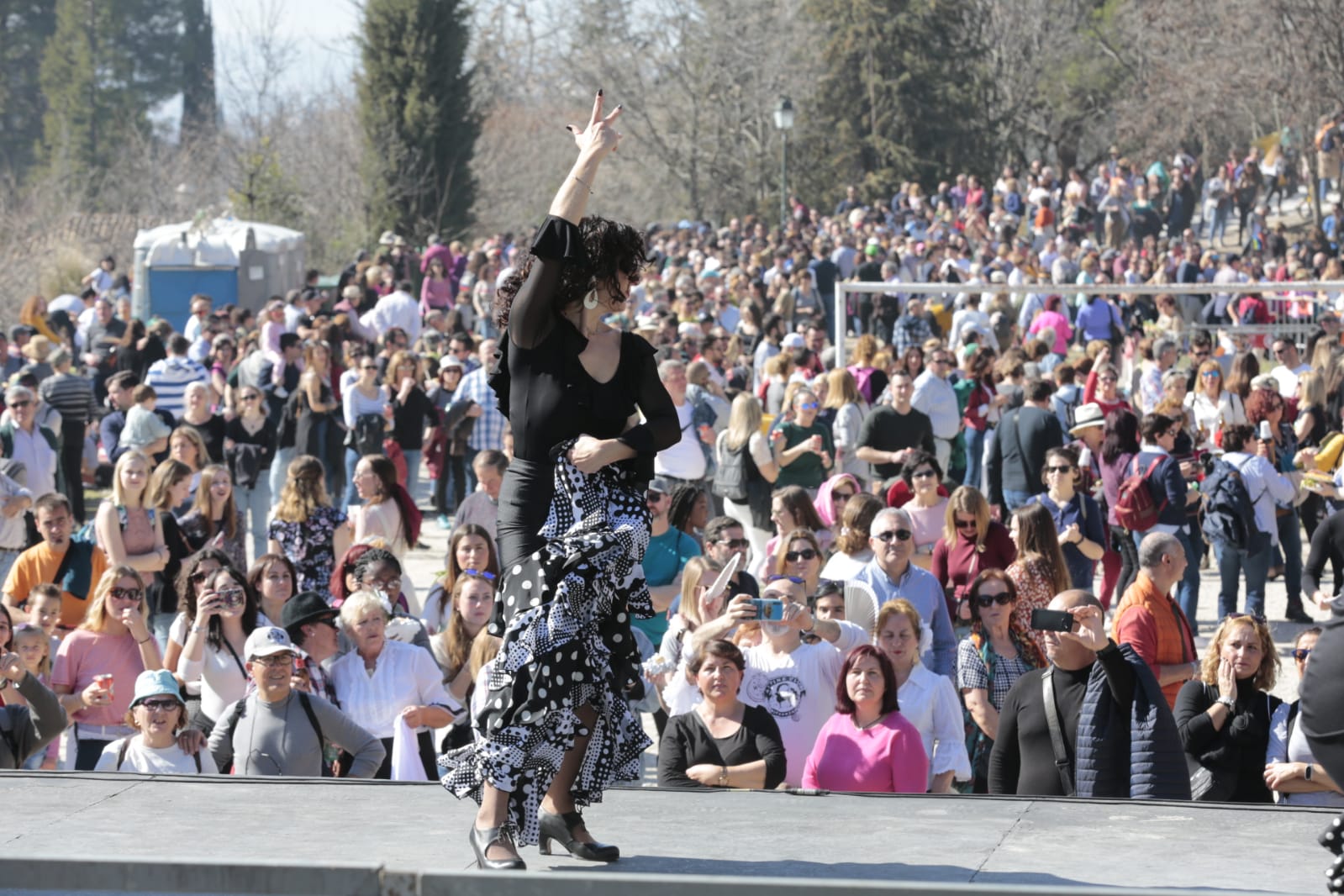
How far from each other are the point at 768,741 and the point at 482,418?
9.22 m

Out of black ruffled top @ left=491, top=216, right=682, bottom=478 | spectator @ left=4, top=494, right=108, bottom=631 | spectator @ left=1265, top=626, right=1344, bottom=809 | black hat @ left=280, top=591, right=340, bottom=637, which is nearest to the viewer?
black ruffled top @ left=491, top=216, right=682, bottom=478

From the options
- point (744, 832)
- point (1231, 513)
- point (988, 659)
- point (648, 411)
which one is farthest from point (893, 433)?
point (648, 411)

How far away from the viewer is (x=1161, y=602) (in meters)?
9.19

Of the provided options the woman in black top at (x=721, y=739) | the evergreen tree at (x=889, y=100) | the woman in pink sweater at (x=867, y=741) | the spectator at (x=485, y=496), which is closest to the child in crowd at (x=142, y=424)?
the spectator at (x=485, y=496)

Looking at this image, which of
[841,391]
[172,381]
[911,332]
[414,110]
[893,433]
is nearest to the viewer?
[893,433]

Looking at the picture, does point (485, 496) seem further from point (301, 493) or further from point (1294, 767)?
point (1294, 767)

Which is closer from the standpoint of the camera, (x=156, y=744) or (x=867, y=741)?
(x=867, y=741)

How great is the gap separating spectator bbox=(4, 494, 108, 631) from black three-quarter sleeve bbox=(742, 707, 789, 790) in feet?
14.5

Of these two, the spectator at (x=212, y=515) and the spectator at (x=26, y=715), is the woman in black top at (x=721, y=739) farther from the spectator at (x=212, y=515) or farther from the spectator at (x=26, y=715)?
the spectator at (x=212, y=515)

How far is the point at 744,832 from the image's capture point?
5.27 m

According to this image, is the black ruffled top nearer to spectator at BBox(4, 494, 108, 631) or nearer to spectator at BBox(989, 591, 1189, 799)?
spectator at BBox(989, 591, 1189, 799)

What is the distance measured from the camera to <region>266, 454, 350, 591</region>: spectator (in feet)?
35.5

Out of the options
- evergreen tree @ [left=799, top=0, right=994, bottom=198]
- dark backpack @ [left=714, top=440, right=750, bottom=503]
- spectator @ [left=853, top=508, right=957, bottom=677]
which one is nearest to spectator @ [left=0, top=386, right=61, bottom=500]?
dark backpack @ [left=714, top=440, right=750, bottom=503]

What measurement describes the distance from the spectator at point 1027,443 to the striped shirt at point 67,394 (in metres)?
7.95
